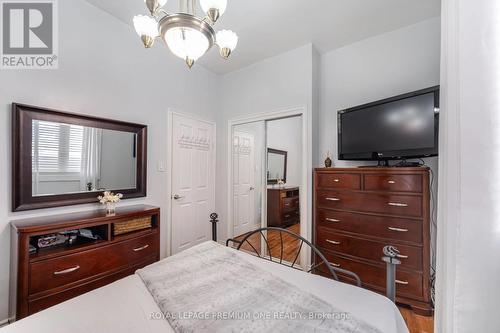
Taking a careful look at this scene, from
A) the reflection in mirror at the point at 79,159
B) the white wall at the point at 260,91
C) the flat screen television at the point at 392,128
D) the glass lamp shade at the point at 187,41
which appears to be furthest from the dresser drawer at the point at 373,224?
the reflection in mirror at the point at 79,159

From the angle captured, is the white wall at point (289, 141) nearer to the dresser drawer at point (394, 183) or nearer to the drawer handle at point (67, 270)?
the dresser drawer at point (394, 183)

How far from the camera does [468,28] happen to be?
82 centimetres

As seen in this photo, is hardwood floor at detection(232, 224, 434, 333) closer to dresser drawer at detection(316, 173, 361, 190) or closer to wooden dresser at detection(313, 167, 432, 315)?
wooden dresser at detection(313, 167, 432, 315)

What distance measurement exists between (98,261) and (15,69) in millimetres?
1771

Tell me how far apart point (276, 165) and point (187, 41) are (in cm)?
248

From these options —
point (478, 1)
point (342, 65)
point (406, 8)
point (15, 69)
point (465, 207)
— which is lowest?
point (465, 207)

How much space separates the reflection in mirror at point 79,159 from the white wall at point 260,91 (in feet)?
4.82

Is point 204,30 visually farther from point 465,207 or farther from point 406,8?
point 406,8

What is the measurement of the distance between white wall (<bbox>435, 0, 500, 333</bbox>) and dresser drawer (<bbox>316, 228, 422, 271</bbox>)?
4.02ft

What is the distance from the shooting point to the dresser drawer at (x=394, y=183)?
1.91 m

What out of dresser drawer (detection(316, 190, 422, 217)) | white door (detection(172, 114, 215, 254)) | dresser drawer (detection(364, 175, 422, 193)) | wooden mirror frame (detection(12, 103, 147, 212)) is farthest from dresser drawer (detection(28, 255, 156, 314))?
dresser drawer (detection(364, 175, 422, 193))

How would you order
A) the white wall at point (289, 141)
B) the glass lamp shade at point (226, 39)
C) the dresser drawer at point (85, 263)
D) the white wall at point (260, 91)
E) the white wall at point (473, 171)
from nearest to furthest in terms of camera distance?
the white wall at point (473, 171) < the glass lamp shade at point (226, 39) < the dresser drawer at point (85, 263) < the white wall at point (260, 91) < the white wall at point (289, 141)

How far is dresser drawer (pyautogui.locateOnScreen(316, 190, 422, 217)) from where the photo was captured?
6.34ft

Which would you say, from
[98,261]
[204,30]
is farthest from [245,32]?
[98,261]
